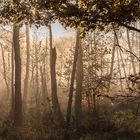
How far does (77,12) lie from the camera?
8.69 m

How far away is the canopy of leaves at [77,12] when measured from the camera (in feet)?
25.7

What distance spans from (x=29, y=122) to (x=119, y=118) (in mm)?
4480

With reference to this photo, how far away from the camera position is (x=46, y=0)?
358 inches

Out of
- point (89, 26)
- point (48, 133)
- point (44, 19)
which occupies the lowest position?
point (48, 133)

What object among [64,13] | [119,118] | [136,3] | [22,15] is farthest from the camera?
[119,118]

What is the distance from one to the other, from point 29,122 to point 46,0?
10.5 metres

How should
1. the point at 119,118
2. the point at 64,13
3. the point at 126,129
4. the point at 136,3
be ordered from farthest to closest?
the point at 119,118 < the point at 126,129 < the point at 64,13 < the point at 136,3

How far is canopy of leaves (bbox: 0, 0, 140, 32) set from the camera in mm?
7822

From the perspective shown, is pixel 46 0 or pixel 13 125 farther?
pixel 13 125

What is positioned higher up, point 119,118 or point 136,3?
point 136,3

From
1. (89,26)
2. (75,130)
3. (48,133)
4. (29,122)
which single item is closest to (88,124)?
(75,130)

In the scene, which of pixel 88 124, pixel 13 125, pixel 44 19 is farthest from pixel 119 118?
pixel 44 19

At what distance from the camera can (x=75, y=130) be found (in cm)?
1606

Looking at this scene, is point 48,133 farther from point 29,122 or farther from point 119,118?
point 119,118
